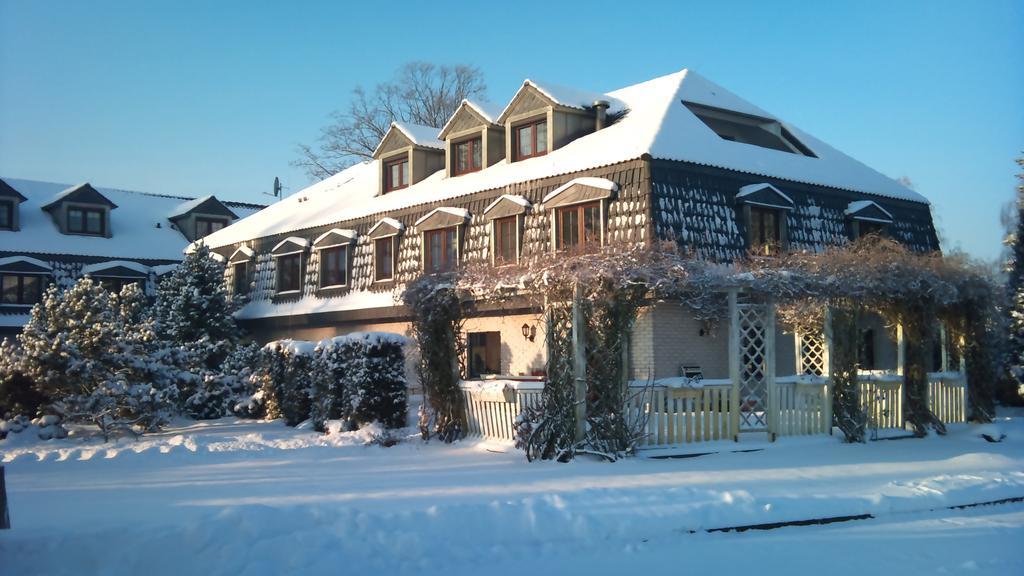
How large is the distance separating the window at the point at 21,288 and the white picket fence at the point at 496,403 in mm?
23248

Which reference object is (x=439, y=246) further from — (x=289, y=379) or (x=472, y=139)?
(x=289, y=379)

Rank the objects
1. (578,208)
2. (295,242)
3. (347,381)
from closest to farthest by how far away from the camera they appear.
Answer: (347,381), (578,208), (295,242)

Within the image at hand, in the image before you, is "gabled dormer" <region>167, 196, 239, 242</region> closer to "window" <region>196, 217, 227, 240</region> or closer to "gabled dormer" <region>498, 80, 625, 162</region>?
"window" <region>196, 217, 227, 240</region>

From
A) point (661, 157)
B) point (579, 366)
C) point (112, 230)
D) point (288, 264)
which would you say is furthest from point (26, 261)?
point (579, 366)

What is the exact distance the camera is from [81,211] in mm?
34375

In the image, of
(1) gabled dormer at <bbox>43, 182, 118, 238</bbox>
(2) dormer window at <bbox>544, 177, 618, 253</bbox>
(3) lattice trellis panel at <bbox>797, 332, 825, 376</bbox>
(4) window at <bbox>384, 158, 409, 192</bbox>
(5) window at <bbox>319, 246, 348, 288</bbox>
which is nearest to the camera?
(3) lattice trellis panel at <bbox>797, 332, 825, 376</bbox>

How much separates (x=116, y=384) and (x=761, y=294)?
11.6 m

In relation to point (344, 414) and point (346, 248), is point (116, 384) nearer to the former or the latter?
point (344, 414)

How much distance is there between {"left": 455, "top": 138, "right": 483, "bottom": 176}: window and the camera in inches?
994

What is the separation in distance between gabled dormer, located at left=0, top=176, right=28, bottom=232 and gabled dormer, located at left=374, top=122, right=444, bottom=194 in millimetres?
14741

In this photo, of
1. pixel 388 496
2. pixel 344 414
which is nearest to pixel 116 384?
pixel 344 414

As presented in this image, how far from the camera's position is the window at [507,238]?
21.8 meters

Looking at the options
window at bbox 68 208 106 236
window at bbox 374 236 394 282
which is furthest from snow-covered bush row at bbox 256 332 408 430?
window at bbox 68 208 106 236

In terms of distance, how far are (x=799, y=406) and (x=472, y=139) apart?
14.0 meters
